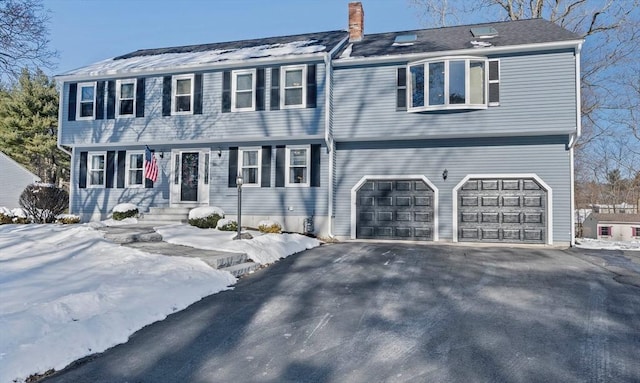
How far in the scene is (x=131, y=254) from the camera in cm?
798

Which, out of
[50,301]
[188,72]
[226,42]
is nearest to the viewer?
[50,301]

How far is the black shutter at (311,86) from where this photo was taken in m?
13.4

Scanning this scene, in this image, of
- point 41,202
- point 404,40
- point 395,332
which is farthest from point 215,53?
point 395,332

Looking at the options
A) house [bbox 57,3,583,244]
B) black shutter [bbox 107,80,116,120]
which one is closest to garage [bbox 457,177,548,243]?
house [bbox 57,3,583,244]

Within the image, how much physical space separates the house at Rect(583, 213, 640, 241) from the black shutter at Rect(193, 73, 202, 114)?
A: 16.5 meters

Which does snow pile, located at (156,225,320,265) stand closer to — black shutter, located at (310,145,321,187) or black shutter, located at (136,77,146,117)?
black shutter, located at (310,145,321,187)

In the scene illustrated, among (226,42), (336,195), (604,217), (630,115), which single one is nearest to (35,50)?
(226,42)

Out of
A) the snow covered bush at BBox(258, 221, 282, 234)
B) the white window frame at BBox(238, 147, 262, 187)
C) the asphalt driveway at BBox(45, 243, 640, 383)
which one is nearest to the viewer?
the asphalt driveway at BBox(45, 243, 640, 383)

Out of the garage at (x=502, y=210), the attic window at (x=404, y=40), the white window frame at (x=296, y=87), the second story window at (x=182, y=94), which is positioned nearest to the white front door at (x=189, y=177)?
the second story window at (x=182, y=94)

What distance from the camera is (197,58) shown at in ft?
50.9

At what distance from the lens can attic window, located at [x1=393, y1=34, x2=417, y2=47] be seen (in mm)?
14258

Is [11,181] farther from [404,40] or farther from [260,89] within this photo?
[404,40]

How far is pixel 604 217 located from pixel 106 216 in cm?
2003

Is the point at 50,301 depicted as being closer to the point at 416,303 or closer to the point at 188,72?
the point at 416,303
